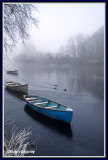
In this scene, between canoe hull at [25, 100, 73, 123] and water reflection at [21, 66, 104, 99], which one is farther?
water reflection at [21, 66, 104, 99]

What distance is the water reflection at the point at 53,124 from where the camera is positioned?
513cm

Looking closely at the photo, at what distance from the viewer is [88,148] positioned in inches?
160

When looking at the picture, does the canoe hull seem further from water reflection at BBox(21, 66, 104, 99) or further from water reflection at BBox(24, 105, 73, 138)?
water reflection at BBox(21, 66, 104, 99)

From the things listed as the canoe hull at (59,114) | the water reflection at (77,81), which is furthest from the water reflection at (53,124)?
the water reflection at (77,81)

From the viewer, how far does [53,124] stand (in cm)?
566

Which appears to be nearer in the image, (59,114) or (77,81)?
(59,114)

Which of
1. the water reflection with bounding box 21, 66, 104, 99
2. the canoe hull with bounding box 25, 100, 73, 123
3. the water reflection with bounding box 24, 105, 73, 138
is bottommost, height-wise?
the water reflection with bounding box 24, 105, 73, 138

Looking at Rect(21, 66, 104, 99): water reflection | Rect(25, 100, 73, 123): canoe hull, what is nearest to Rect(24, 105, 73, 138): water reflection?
Rect(25, 100, 73, 123): canoe hull

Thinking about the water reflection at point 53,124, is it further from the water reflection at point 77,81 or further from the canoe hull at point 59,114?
the water reflection at point 77,81

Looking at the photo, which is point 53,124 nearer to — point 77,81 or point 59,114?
point 59,114

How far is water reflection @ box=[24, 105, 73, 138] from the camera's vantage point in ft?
16.8

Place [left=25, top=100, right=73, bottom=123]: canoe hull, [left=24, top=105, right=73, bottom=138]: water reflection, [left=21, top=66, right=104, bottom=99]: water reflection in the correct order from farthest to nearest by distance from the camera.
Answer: [left=21, top=66, right=104, bottom=99]: water reflection, [left=25, top=100, right=73, bottom=123]: canoe hull, [left=24, top=105, right=73, bottom=138]: water reflection

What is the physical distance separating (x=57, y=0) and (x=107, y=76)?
1.54 m

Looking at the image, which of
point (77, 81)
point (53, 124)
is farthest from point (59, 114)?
point (77, 81)
